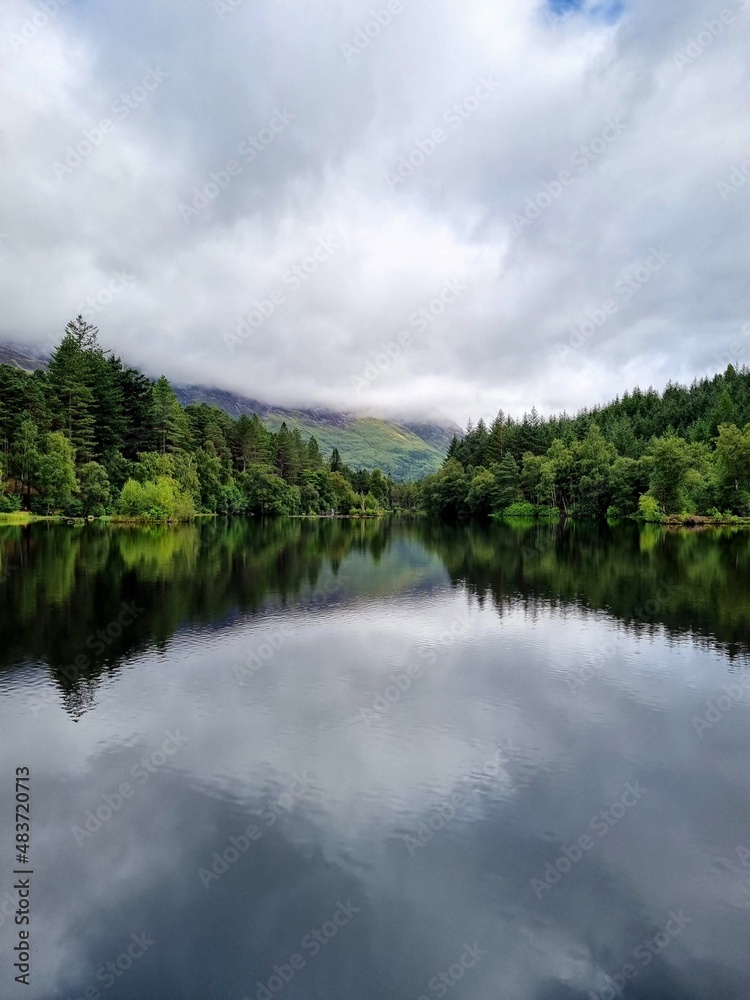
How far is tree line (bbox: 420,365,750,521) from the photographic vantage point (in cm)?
9438

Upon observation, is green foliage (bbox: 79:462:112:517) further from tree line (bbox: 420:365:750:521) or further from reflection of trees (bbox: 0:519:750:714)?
tree line (bbox: 420:365:750:521)

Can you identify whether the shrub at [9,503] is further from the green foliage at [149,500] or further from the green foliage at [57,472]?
the green foliage at [149,500]

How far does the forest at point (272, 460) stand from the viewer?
8238 cm

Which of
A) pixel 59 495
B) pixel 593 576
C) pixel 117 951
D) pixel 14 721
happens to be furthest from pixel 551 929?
pixel 59 495

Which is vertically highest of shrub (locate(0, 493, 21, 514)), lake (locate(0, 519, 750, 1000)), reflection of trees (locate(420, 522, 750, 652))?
shrub (locate(0, 493, 21, 514))

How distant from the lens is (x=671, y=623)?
2467cm

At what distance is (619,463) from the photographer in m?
113

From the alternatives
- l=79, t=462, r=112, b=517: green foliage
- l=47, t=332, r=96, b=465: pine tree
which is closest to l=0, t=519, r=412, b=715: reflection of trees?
l=79, t=462, r=112, b=517: green foliage

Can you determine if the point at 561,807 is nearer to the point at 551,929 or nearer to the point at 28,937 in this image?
the point at 551,929

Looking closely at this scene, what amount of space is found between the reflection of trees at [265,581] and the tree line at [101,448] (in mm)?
17690

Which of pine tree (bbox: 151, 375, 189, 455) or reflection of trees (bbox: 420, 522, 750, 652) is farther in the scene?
pine tree (bbox: 151, 375, 189, 455)

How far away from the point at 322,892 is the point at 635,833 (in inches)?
210

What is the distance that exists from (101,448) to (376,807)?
304 feet

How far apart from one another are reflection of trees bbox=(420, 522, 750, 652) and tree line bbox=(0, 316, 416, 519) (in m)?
47.7
